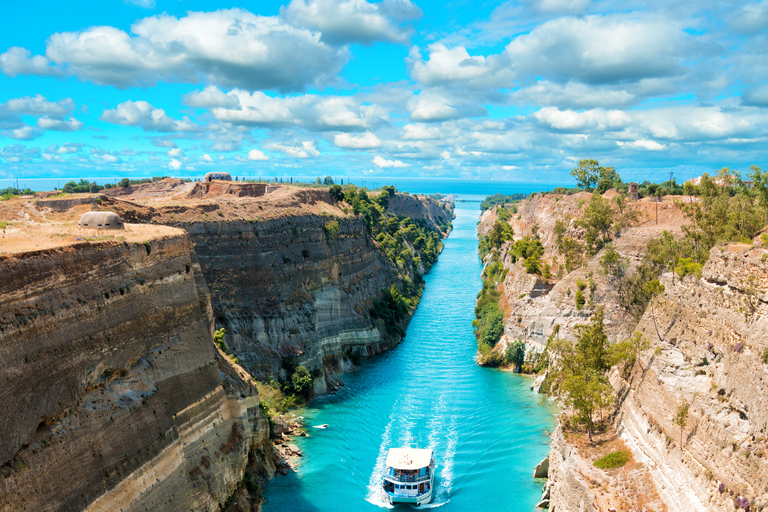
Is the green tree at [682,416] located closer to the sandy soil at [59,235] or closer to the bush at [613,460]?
the bush at [613,460]

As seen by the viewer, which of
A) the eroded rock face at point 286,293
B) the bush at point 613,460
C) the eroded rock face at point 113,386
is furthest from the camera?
the eroded rock face at point 286,293

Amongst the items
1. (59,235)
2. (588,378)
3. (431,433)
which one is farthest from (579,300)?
(59,235)

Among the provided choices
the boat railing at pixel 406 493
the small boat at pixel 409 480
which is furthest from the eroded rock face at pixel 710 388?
the boat railing at pixel 406 493

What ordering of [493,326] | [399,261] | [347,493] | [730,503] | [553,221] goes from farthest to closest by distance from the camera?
[399,261] → [553,221] → [493,326] → [347,493] → [730,503]

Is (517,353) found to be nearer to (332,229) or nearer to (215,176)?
(332,229)

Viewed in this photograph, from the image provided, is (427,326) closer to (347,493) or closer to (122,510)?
(347,493)

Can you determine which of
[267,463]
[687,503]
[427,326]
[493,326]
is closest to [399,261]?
[427,326]
